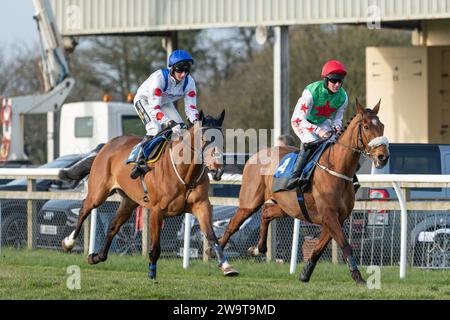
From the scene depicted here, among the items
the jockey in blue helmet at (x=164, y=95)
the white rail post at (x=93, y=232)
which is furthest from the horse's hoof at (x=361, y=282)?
the white rail post at (x=93, y=232)

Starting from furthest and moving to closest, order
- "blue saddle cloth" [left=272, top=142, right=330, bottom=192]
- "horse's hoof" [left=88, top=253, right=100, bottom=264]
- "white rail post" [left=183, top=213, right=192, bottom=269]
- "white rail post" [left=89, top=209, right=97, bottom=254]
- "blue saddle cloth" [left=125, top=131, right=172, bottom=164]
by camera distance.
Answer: "white rail post" [left=89, top=209, right=97, bottom=254]
"white rail post" [left=183, top=213, right=192, bottom=269]
"horse's hoof" [left=88, top=253, right=100, bottom=264]
"blue saddle cloth" [left=125, top=131, right=172, bottom=164]
"blue saddle cloth" [left=272, top=142, right=330, bottom=192]

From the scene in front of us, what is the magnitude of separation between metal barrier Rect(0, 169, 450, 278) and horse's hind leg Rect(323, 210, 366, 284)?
1459 mm

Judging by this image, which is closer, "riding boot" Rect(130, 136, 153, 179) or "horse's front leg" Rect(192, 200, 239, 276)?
"horse's front leg" Rect(192, 200, 239, 276)

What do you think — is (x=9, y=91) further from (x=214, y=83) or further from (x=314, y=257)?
(x=314, y=257)

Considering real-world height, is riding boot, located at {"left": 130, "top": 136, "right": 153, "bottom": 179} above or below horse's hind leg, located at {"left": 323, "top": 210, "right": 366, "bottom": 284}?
above

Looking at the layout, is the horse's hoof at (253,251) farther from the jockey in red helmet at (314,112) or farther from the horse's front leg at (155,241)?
the horse's front leg at (155,241)

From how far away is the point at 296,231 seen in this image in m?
12.3

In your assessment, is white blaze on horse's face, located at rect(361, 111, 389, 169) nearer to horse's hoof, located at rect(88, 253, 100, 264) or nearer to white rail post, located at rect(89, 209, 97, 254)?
horse's hoof, located at rect(88, 253, 100, 264)

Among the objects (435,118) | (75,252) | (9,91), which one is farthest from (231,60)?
(75,252)

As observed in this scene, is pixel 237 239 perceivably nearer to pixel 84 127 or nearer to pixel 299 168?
pixel 299 168

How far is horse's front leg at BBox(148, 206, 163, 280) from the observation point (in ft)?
35.1

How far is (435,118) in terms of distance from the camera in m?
22.4

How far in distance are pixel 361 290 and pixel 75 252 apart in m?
5.21

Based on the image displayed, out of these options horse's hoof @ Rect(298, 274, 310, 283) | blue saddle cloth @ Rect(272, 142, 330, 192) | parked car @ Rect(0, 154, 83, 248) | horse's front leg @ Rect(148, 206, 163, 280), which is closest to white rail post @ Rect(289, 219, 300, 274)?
blue saddle cloth @ Rect(272, 142, 330, 192)
